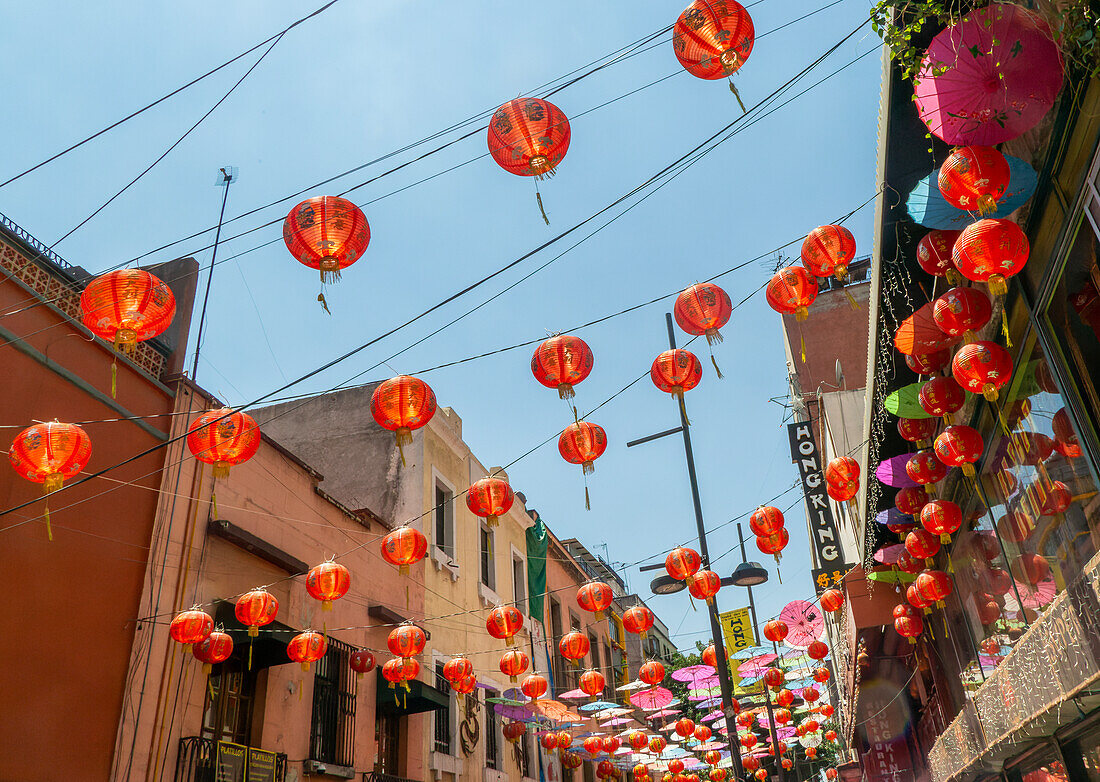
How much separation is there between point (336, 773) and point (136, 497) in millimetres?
5566

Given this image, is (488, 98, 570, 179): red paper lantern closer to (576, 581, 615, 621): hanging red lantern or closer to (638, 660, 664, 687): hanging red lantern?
(576, 581, 615, 621): hanging red lantern

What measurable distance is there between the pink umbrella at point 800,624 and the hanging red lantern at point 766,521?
751 cm

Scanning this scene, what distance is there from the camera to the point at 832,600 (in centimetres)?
1488

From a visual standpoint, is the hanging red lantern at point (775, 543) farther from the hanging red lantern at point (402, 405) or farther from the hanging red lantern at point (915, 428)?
the hanging red lantern at point (402, 405)

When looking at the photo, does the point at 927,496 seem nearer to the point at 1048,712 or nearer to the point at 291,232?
the point at 1048,712

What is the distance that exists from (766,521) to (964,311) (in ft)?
20.7

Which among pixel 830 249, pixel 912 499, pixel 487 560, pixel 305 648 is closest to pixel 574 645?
pixel 487 560

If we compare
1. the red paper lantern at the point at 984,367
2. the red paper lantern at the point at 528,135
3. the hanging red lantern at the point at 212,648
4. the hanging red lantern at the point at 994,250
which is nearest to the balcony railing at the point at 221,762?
the hanging red lantern at the point at 212,648

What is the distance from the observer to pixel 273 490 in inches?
484

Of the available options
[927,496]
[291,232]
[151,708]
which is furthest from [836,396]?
[151,708]

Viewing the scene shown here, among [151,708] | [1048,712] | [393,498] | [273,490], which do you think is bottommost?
[1048,712]

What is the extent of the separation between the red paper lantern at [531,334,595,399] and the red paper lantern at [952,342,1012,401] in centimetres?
352

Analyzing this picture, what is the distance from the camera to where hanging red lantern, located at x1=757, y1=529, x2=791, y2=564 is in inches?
457

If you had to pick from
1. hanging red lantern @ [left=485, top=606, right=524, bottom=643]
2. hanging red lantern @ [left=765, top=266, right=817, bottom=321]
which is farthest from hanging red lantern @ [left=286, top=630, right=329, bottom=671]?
hanging red lantern @ [left=765, top=266, right=817, bottom=321]
